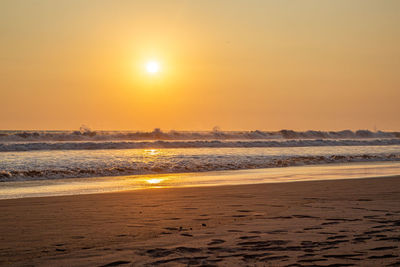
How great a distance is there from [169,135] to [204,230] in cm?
4626

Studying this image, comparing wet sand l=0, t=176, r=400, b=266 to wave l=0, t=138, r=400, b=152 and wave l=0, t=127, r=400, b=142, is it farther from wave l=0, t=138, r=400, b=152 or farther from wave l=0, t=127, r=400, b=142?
wave l=0, t=127, r=400, b=142

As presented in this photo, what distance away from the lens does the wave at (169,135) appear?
1700 inches

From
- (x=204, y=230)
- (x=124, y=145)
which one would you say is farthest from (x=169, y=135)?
(x=204, y=230)

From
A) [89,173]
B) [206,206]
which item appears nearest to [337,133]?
[89,173]

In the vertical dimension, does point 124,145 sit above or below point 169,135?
below

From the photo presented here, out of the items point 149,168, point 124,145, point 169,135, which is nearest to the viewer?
point 149,168

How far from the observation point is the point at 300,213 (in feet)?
19.9

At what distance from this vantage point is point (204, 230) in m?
5.04

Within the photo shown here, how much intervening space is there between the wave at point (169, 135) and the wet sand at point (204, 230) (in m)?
36.6

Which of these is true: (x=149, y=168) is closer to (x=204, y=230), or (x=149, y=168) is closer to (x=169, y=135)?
(x=204, y=230)

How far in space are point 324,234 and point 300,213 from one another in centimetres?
141

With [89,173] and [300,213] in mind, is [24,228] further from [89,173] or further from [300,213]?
[89,173]

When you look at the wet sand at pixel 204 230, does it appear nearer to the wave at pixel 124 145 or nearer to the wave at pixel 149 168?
the wave at pixel 149 168

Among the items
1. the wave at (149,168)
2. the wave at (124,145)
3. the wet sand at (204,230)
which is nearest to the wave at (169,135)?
the wave at (124,145)
